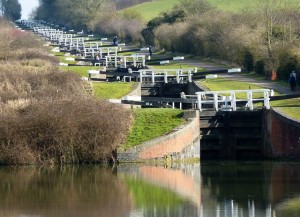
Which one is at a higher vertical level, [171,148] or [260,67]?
[171,148]

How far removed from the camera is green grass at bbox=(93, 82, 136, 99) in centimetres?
5734

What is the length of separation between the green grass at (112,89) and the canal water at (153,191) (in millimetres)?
14072

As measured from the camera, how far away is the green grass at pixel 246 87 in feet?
153

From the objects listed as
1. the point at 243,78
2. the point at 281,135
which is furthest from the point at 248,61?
the point at 281,135

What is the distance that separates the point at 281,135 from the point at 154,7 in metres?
101

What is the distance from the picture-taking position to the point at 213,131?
48.5 metres

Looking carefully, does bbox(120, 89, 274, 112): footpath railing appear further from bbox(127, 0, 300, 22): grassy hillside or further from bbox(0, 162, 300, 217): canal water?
bbox(127, 0, 300, 22): grassy hillside

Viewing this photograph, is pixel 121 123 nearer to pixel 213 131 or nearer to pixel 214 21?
pixel 213 131

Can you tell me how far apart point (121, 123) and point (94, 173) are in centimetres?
400

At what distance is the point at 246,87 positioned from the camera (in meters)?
58.3

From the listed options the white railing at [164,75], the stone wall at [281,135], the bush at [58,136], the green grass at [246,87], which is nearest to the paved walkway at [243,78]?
the green grass at [246,87]

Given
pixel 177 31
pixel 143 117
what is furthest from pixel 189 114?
pixel 177 31

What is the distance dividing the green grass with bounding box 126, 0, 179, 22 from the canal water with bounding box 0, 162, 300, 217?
91847 mm

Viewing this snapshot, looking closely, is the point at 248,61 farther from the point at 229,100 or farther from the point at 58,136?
the point at 58,136
